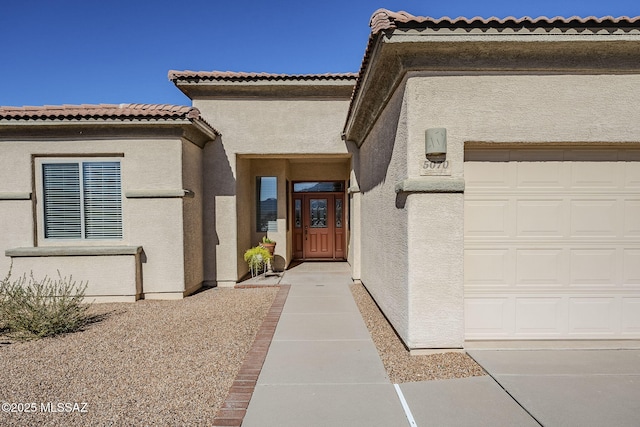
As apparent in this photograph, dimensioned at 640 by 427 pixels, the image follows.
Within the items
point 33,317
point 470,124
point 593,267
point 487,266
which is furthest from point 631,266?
point 33,317

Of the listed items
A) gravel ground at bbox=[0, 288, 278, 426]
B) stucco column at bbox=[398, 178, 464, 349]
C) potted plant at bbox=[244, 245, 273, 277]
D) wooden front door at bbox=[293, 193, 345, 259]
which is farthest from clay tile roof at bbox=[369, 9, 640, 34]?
wooden front door at bbox=[293, 193, 345, 259]

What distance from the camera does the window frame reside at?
759 centimetres

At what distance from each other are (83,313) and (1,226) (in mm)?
3275

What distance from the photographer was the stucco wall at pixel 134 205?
7.49 m

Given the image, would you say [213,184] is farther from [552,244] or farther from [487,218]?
[552,244]

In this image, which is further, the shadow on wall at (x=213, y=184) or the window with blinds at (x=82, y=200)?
the shadow on wall at (x=213, y=184)

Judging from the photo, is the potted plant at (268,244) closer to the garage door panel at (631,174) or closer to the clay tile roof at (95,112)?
the clay tile roof at (95,112)

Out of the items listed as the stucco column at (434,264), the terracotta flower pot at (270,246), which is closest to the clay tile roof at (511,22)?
the stucco column at (434,264)

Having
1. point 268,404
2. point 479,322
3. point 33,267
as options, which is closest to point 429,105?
point 479,322

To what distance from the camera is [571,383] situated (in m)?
3.62

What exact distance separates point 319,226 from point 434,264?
9.22 metres

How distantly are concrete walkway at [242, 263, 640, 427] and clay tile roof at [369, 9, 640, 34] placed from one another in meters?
4.08

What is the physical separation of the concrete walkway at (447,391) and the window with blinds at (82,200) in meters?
5.32

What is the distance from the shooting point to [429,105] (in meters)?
4.31
